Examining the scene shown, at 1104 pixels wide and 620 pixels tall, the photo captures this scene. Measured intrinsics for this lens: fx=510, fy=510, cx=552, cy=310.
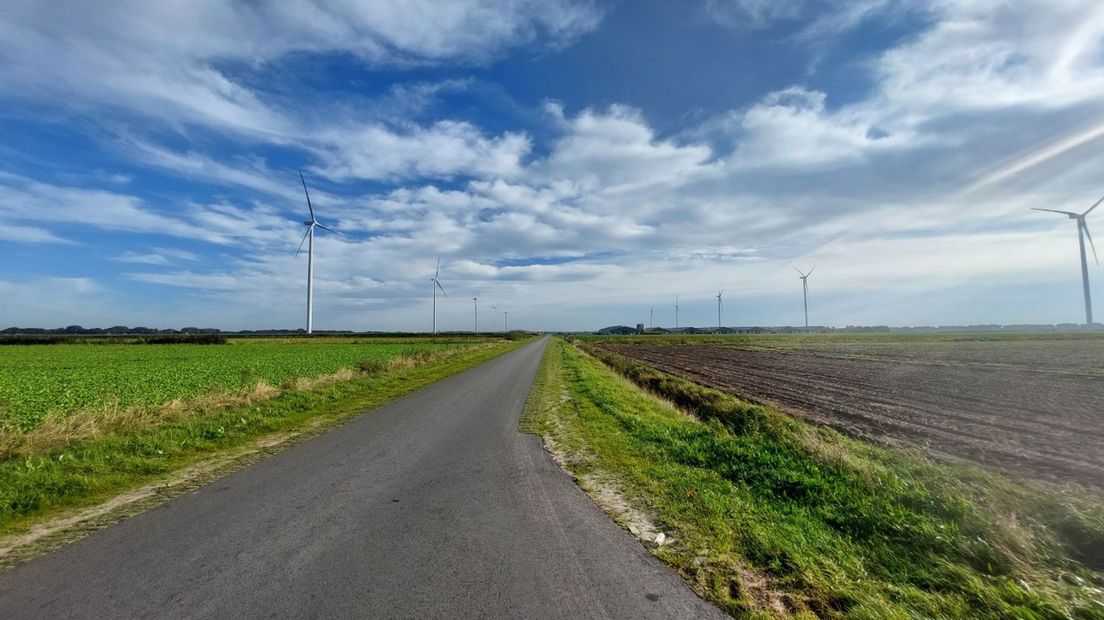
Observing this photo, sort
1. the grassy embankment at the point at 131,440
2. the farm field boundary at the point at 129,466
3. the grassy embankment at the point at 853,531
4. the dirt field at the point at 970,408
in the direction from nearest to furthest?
1. the grassy embankment at the point at 853,531
2. the farm field boundary at the point at 129,466
3. the grassy embankment at the point at 131,440
4. the dirt field at the point at 970,408

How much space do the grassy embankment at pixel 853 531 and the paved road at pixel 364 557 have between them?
762 millimetres

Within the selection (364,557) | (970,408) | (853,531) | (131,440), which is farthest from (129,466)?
(970,408)

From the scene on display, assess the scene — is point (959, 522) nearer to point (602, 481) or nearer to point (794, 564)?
point (794, 564)

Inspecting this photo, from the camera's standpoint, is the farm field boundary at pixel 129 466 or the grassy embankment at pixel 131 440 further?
the grassy embankment at pixel 131 440

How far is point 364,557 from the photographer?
4.90m

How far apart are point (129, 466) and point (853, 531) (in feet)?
35.8

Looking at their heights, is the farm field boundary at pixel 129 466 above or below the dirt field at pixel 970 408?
above

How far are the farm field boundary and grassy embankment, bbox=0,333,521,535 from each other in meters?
0.02

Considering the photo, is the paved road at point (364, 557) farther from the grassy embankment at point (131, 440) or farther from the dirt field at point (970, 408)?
the dirt field at point (970, 408)

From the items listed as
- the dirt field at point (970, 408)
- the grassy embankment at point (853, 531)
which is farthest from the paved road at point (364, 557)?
the dirt field at point (970, 408)

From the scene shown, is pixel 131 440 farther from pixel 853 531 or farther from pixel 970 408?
pixel 970 408

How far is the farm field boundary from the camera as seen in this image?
607 cm

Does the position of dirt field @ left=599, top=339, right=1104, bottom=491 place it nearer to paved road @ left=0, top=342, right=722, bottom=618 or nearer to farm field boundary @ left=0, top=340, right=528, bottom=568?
paved road @ left=0, top=342, right=722, bottom=618

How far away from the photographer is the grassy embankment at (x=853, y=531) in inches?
163
